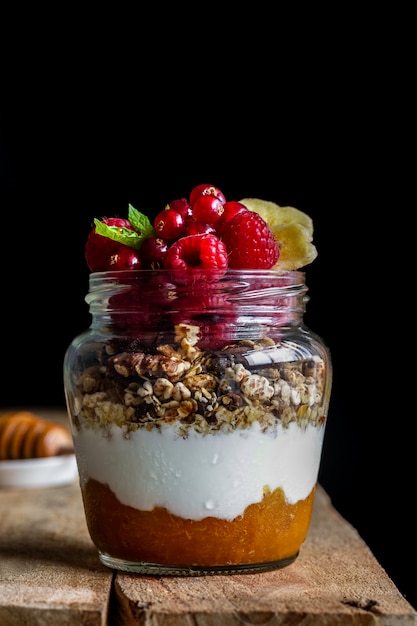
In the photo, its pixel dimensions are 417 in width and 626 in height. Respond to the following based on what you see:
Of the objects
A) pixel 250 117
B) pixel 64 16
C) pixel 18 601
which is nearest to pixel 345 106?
pixel 250 117

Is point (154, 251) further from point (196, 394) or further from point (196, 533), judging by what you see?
point (196, 533)

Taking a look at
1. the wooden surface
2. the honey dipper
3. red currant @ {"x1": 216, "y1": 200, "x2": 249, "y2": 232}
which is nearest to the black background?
the honey dipper

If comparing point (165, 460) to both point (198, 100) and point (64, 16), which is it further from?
point (64, 16)

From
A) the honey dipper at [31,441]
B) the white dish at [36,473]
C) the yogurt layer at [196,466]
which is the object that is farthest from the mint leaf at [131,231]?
the honey dipper at [31,441]

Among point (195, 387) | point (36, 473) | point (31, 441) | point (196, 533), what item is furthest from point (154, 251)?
point (31, 441)

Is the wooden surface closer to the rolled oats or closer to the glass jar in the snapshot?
the glass jar

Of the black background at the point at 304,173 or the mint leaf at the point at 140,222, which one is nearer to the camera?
the mint leaf at the point at 140,222

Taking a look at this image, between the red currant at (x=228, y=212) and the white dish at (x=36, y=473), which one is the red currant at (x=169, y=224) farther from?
the white dish at (x=36, y=473)

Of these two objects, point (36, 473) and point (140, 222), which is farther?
point (36, 473)
